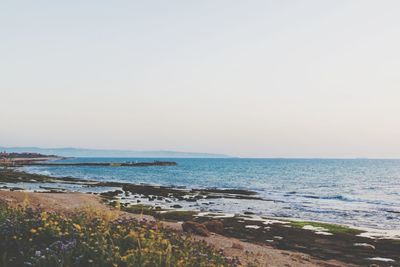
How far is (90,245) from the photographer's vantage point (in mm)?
8305

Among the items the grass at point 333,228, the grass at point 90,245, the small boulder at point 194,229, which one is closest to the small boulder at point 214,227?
the small boulder at point 194,229

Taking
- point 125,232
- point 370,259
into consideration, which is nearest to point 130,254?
point 125,232

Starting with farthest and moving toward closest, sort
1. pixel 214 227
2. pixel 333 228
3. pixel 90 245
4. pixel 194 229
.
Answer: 1. pixel 333 228
2. pixel 214 227
3. pixel 194 229
4. pixel 90 245

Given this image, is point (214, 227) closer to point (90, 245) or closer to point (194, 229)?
point (194, 229)

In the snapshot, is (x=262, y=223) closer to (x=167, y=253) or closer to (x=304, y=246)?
(x=304, y=246)

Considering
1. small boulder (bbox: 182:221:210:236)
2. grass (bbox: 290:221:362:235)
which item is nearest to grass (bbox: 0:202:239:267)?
small boulder (bbox: 182:221:210:236)

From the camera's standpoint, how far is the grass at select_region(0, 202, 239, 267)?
762 centimetres

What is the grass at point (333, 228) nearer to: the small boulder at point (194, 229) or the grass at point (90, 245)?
the small boulder at point (194, 229)

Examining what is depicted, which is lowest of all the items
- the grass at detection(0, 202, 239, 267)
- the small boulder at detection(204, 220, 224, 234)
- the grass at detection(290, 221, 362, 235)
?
the grass at detection(290, 221, 362, 235)

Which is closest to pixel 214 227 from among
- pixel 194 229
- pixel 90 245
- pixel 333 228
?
pixel 194 229

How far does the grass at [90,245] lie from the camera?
7621mm

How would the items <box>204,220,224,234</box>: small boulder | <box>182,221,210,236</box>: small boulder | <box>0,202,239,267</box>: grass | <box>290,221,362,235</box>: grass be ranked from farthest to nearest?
<box>290,221,362,235</box>: grass
<box>204,220,224,234</box>: small boulder
<box>182,221,210,236</box>: small boulder
<box>0,202,239,267</box>: grass

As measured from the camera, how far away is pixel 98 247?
7.90m

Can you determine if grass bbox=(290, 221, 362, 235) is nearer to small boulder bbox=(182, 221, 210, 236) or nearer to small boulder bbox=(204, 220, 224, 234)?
small boulder bbox=(204, 220, 224, 234)
